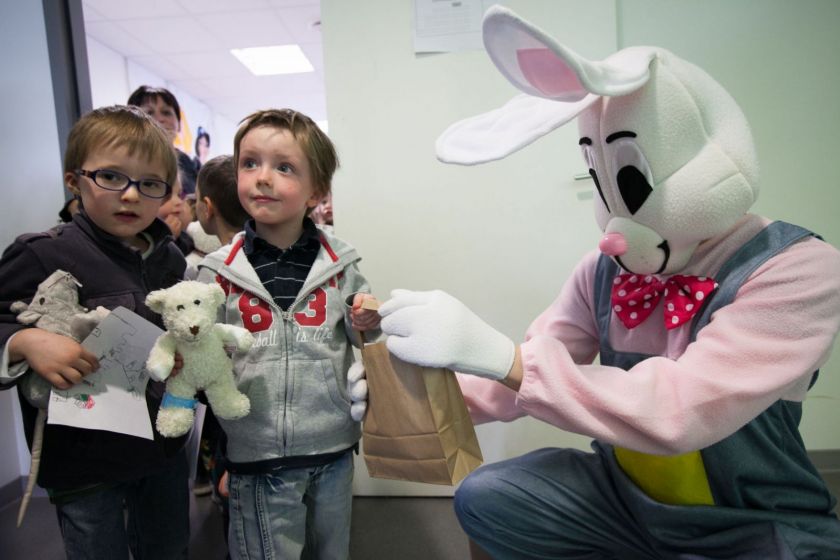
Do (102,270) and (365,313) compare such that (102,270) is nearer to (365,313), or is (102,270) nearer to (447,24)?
(365,313)

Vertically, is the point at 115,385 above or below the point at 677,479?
above

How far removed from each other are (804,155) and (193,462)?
2.02 m

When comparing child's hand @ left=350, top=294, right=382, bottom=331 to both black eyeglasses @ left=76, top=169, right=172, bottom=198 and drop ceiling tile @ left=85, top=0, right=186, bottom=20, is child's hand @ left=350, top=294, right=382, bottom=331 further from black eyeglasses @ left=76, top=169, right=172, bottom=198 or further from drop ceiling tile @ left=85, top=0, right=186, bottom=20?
drop ceiling tile @ left=85, top=0, right=186, bottom=20

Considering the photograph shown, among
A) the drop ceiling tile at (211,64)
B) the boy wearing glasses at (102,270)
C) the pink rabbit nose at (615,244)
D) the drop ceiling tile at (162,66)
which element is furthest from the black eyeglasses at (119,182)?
the drop ceiling tile at (162,66)

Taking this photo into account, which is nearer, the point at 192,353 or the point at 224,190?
the point at 192,353

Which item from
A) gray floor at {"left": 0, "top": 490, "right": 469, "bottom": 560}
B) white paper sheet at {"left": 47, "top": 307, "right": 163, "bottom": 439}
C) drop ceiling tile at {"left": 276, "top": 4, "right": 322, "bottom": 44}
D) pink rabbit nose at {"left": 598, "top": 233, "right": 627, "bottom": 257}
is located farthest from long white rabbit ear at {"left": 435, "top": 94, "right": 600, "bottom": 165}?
drop ceiling tile at {"left": 276, "top": 4, "right": 322, "bottom": 44}

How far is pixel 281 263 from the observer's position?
3.20 ft

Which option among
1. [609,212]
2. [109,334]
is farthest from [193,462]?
[609,212]

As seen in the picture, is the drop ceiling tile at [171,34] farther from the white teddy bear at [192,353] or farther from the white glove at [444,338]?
the white glove at [444,338]

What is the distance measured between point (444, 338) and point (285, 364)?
1.33ft

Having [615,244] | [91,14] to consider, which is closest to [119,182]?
[615,244]

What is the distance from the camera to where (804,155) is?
5.00 feet

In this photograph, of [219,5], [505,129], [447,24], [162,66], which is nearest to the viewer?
[505,129]

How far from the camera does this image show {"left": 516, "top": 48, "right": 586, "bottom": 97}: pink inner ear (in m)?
0.61
